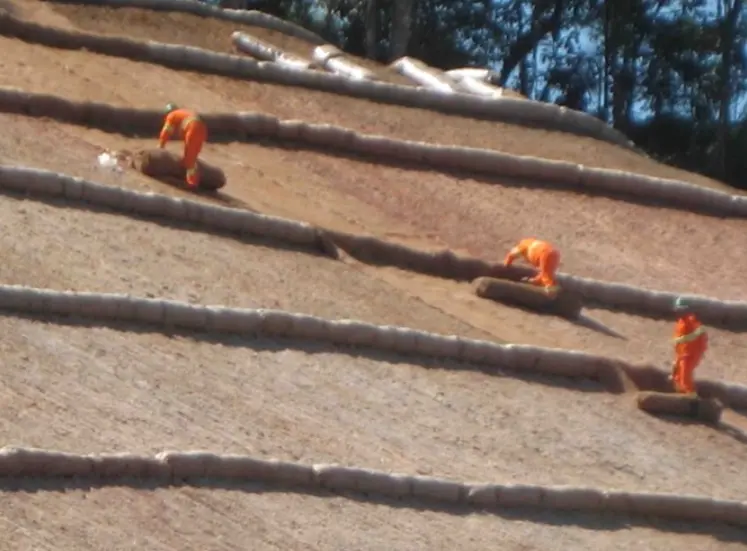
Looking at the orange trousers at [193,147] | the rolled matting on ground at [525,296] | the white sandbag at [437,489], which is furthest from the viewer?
the rolled matting on ground at [525,296]

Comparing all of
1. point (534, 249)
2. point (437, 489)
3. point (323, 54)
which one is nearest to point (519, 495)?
point (437, 489)

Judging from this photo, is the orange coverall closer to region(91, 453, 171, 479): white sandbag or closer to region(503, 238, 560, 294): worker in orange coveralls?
region(503, 238, 560, 294): worker in orange coveralls

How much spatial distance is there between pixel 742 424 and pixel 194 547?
708 centimetres

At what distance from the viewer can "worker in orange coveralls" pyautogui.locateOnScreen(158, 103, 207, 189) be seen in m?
18.5

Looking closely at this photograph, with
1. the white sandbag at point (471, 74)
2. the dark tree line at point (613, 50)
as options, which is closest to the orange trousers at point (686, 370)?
the white sandbag at point (471, 74)

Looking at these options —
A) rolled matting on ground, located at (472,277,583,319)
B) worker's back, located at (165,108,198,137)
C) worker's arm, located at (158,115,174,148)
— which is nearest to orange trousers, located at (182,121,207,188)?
worker's back, located at (165,108,198,137)

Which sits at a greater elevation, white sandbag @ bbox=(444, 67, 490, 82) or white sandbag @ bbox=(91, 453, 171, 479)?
white sandbag @ bbox=(444, 67, 490, 82)

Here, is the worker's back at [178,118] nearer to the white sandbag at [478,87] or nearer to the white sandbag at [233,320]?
the white sandbag at [233,320]

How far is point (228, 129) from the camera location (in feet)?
71.2

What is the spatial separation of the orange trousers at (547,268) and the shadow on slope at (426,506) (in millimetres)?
4274

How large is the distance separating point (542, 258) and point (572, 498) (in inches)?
179

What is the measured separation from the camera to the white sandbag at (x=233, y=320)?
1564 centimetres

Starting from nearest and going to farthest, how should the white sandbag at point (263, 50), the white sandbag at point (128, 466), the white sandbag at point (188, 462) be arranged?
1. the white sandbag at point (128, 466)
2. the white sandbag at point (188, 462)
3. the white sandbag at point (263, 50)

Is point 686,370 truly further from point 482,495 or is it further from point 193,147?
point 193,147
